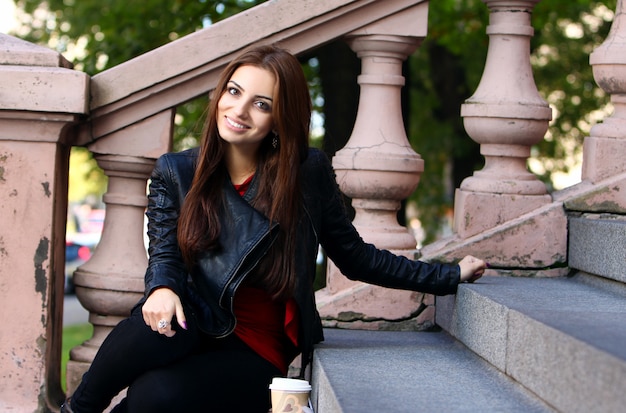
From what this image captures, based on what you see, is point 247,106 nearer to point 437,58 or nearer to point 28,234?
point 28,234

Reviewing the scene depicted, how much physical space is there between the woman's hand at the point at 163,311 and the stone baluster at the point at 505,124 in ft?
4.45

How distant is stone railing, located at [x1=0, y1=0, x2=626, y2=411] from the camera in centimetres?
343

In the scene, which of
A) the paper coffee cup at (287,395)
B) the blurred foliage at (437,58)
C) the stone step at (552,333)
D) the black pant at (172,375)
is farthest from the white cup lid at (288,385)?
the blurred foliage at (437,58)

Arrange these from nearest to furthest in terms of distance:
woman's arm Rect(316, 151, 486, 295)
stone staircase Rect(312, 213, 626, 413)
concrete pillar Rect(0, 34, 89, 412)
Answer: stone staircase Rect(312, 213, 626, 413) < woman's arm Rect(316, 151, 486, 295) < concrete pillar Rect(0, 34, 89, 412)

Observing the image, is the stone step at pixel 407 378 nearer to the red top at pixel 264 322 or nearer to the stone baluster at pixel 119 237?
the red top at pixel 264 322

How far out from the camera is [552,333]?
236cm

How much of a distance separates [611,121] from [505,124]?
436 millimetres

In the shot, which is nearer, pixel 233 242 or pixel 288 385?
pixel 288 385

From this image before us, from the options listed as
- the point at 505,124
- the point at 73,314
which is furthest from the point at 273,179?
the point at 73,314

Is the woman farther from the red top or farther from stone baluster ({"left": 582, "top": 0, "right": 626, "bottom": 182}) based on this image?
stone baluster ({"left": 582, "top": 0, "right": 626, "bottom": 182})

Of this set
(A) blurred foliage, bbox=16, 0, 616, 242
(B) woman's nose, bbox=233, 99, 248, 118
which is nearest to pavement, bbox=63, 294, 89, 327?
(A) blurred foliage, bbox=16, 0, 616, 242

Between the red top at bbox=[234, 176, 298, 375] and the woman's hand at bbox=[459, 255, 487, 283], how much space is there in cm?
67

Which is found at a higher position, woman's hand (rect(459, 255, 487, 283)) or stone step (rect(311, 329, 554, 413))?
woman's hand (rect(459, 255, 487, 283))

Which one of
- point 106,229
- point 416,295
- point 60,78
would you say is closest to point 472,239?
point 416,295
